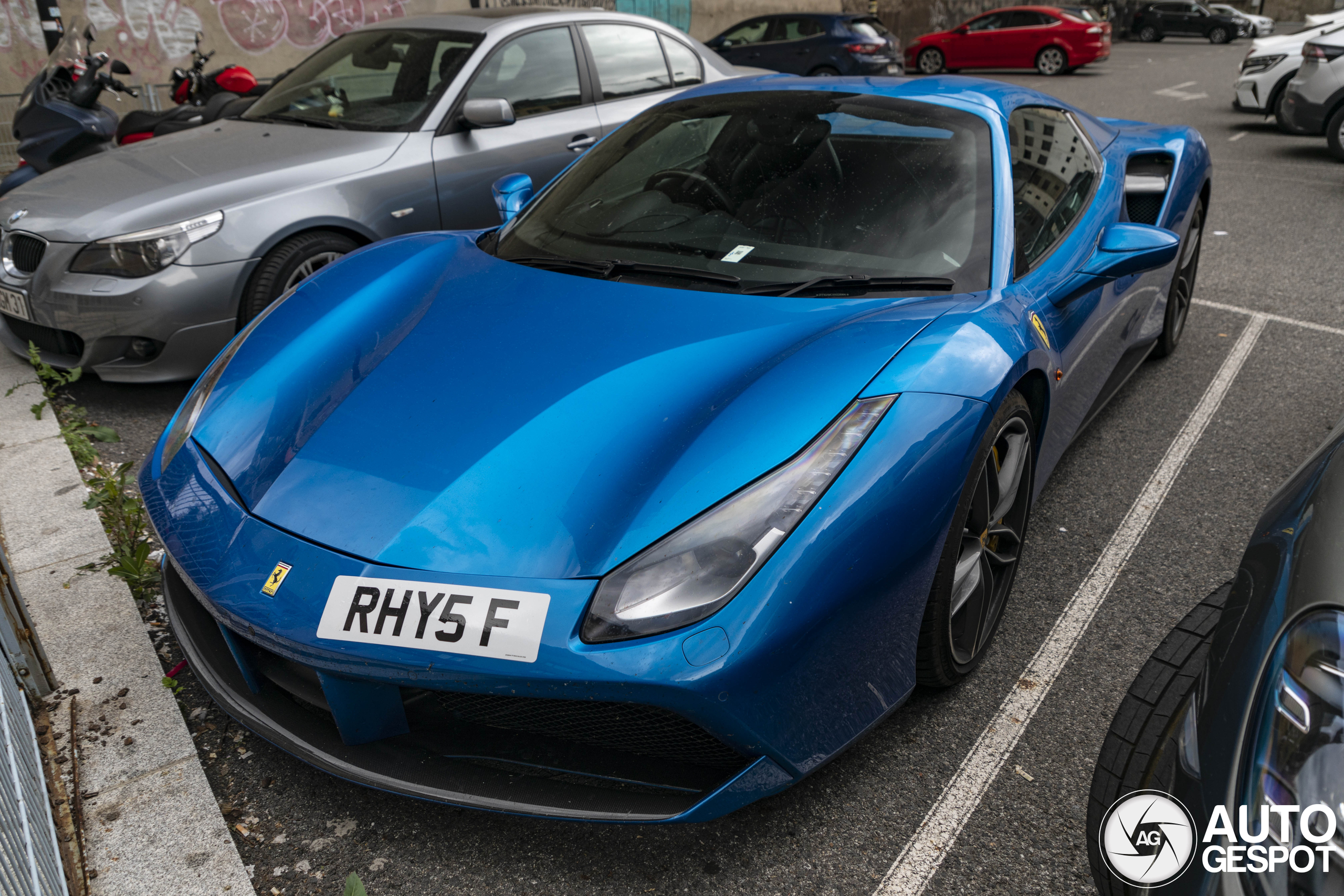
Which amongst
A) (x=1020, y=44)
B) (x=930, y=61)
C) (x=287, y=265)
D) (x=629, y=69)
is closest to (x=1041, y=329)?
(x=287, y=265)

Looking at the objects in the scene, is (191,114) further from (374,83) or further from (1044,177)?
(1044,177)

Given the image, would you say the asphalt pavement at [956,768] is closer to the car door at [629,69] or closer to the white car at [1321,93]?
the car door at [629,69]

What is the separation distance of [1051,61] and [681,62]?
1686cm

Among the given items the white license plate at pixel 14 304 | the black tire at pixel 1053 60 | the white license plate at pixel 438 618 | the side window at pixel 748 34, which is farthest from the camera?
the black tire at pixel 1053 60

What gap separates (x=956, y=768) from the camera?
2072 millimetres

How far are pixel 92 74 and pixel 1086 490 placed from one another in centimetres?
592

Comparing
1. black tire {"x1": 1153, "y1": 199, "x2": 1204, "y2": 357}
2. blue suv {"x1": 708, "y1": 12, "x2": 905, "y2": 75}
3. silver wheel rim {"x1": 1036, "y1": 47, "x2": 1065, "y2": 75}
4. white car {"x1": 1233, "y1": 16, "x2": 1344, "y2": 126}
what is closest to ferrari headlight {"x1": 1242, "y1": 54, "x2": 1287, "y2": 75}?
white car {"x1": 1233, "y1": 16, "x2": 1344, "y2": 126}

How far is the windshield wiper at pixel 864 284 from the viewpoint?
2.35 metres

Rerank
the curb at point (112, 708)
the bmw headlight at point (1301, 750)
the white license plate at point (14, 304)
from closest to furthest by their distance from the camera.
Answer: the bmw headlight at point (1301, 750)
the curb at point (112, 708)
the white license plate at point (14, 304)

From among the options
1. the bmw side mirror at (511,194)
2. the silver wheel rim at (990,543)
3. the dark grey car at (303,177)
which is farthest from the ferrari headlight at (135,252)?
the silver wheel rim at (990,543)

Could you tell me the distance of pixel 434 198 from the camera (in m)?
4.49

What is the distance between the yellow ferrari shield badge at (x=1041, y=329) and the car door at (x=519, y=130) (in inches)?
116

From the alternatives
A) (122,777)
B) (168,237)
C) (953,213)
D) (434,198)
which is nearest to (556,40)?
(434,198)

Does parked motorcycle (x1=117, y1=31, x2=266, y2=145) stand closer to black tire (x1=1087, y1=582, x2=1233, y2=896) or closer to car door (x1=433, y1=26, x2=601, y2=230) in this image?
car door (x1=433, y1=26, x2=601, y2=230)
